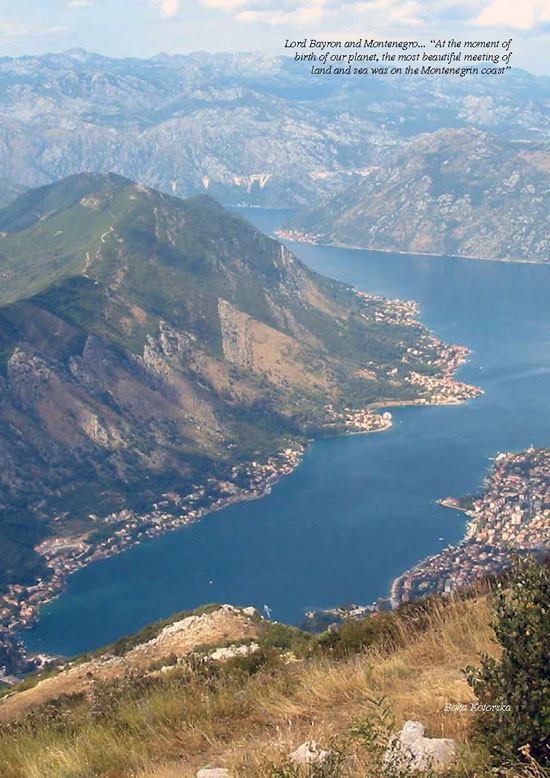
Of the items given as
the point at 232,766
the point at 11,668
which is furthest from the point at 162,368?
the point at 232,766

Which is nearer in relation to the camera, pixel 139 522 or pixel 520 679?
pixel 520 679

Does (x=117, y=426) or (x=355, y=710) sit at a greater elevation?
(x=355, y=710)

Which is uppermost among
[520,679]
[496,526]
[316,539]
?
[520,679]

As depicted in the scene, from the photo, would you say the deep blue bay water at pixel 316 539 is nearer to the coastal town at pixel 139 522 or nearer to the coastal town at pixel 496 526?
the coastal town at pixel 139 522

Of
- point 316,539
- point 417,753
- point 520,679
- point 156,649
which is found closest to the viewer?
point 520,679

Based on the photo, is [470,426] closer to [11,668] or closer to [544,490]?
[544,490]

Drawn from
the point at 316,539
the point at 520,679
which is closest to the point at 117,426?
the point at 316,539

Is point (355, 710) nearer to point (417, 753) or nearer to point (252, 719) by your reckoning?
point (252, 719)

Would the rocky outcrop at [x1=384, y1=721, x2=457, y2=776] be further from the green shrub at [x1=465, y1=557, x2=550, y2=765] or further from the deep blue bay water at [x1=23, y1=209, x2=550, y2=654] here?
the deep blue bay water at [x1=23, y1=209, x2=550, y2=654]

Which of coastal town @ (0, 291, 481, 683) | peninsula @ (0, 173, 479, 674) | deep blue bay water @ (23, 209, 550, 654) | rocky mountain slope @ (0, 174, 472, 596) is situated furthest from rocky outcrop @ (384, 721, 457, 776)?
rocky mountain slope @ (0, 174, 472, 596)
